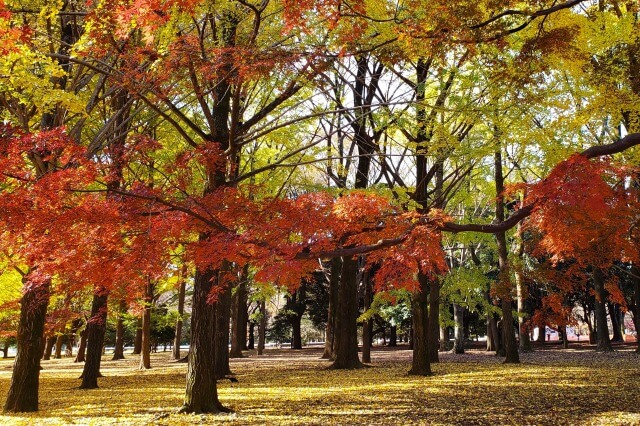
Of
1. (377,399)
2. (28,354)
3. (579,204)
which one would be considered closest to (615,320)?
(377,399)

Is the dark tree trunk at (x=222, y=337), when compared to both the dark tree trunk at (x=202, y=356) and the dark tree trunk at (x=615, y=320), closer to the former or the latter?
the dark tree trunk at (x=202, y=356)

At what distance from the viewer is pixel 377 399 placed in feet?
34.1

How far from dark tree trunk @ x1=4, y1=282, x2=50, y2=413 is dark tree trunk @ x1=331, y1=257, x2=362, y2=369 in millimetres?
10395

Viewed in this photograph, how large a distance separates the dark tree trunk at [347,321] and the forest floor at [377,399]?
204 centimetres

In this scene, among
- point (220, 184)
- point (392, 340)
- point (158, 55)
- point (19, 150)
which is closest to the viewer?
point (19, 150)

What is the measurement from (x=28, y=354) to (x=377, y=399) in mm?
7034

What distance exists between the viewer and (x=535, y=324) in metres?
12.7

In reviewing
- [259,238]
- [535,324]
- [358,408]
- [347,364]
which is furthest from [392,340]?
[259,238]

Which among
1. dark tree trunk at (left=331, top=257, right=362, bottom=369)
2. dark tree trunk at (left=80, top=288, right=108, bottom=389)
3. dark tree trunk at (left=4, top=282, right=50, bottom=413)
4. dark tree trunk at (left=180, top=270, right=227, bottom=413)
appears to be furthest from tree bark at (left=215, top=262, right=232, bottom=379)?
Answer: dark tree trunk at (left=180, top=270, right=227, bottom=413)

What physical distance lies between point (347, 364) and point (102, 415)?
10.2 m

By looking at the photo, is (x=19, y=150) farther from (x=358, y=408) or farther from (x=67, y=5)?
(x=358, y=408)

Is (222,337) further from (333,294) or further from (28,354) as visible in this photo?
(333,294)

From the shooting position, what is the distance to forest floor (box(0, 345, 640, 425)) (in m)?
8.39

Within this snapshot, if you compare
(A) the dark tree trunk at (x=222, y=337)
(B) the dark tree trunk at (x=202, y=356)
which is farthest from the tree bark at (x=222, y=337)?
(B) the dark tree trunk at (x=202, y=356)
